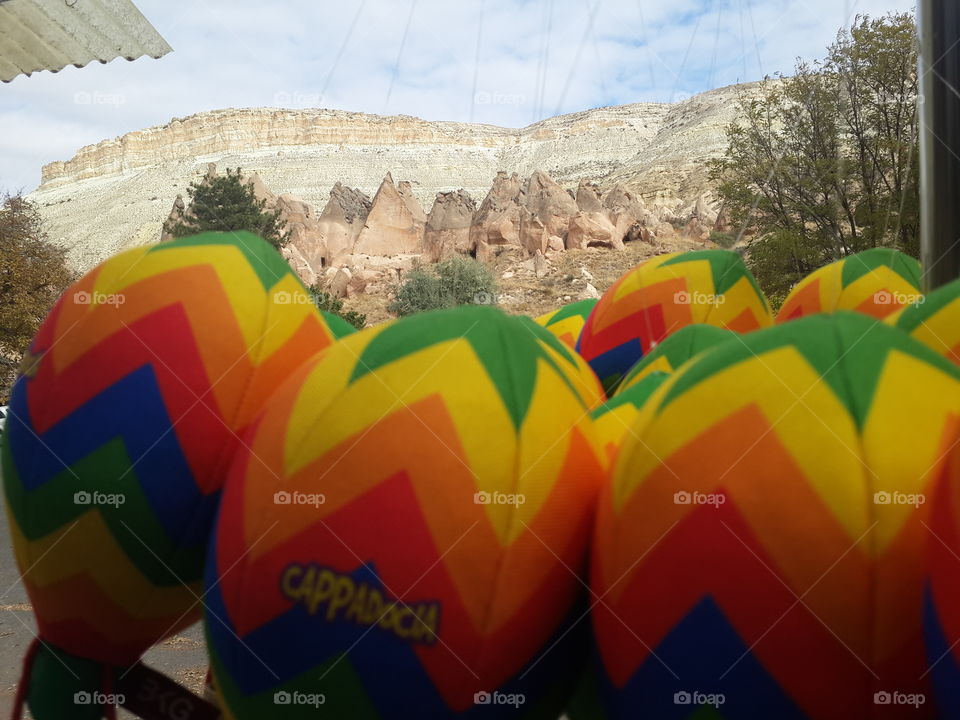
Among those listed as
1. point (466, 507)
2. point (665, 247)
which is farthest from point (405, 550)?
point (665, 247)

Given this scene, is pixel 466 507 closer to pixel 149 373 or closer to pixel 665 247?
pixel 149 373

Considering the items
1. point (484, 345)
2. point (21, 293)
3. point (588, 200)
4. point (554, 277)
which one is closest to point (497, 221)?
point (588, 200)

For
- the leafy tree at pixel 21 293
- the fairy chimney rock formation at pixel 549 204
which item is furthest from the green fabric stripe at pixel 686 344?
the fairy chimney rock formation at pixel 549 204

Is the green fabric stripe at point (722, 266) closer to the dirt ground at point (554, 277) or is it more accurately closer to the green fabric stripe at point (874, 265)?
the green fabric stripe at point (874, 265)

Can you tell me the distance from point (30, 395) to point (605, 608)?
1688 mm

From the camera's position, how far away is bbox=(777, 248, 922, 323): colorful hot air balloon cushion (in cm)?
335

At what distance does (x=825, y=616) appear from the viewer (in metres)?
1.54

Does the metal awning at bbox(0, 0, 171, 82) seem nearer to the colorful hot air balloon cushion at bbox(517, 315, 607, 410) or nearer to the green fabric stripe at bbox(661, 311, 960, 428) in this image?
the colorful hot air balloon cushion at bbox(517, 315, 607, 410)

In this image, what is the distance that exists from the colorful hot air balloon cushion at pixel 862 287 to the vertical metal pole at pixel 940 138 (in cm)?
33

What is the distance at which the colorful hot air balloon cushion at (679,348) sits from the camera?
2.62 m

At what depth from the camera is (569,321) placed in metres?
4.63

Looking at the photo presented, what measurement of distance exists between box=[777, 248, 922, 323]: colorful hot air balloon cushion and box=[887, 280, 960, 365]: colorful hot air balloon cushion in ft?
2.84

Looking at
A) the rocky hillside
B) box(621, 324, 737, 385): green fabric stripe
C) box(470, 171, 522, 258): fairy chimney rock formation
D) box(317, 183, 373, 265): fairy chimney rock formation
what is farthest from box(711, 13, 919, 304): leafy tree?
box(317, 183, 373, 265): fairy chimney rock formation

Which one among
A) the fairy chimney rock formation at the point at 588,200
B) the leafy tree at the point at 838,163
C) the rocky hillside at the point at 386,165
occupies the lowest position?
the leafy tree at the point at 838,163
